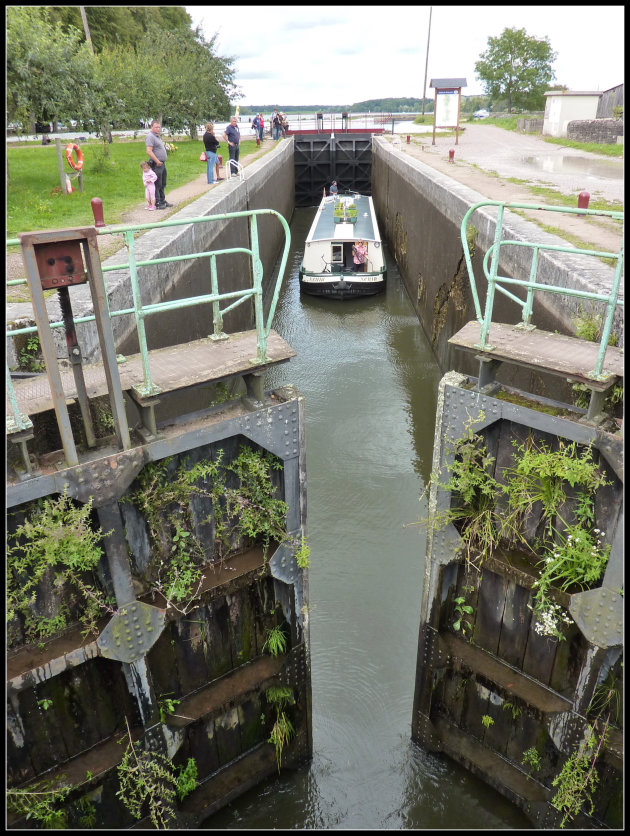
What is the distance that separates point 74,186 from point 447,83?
19.3 m

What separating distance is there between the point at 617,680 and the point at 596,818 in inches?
53.5

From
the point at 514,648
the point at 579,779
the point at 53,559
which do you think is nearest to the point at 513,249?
the point at 514,648

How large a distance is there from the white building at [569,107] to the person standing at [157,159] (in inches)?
970

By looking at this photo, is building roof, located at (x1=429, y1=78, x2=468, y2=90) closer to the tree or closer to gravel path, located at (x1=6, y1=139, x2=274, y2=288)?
gravel path, located at (x1=6, y1=139, x2=274, y2=288)

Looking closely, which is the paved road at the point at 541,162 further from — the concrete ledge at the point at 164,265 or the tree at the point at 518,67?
the tree at the point at 518,67

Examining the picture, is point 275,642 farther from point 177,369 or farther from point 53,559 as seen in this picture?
point 177,369

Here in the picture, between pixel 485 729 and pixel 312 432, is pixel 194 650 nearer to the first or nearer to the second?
pixel 485 729

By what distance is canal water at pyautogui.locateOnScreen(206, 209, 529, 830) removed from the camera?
587cm

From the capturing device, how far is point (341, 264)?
1794 centimetres

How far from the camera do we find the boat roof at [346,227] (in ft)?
59.7

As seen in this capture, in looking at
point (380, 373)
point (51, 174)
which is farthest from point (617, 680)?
point (51, 174)

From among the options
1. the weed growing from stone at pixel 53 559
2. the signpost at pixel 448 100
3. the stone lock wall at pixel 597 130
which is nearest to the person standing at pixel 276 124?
the signpost at pixel 448 100

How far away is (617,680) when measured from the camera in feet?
15.1

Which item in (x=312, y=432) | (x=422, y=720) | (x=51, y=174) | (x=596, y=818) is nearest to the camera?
(x=596, y=818)
